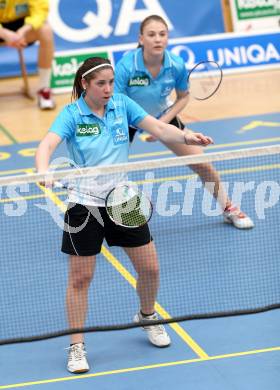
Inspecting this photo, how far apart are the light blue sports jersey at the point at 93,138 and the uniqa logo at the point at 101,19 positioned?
27.5 ft

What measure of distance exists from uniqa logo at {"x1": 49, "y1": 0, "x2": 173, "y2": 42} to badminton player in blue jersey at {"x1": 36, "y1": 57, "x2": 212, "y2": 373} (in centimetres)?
827

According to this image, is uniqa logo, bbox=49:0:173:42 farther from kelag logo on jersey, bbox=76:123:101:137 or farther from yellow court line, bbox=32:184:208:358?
kelag logo on jersey, bbox=76:123:101:137

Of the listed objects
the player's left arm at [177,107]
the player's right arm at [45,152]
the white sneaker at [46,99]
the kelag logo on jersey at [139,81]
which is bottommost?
the white sneaker at [46,99]

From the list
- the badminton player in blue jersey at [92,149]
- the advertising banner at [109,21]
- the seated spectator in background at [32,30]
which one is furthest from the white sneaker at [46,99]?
the badminton player in blue jersey at [92,149]

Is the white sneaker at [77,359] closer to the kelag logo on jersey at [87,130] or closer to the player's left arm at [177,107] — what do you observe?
the kelag logo on jersey at [87,130]

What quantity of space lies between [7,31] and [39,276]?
533 centimetres

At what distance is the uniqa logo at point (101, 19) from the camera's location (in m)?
14.2

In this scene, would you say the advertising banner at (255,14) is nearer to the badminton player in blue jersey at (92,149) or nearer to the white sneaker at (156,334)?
the badminton player in blue jersey at (92,149)

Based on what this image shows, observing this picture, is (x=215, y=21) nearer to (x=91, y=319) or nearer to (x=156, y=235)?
(x=156, y=235)

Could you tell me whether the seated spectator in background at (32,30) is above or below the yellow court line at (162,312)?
above

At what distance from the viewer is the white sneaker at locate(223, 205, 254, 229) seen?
833 centimetres

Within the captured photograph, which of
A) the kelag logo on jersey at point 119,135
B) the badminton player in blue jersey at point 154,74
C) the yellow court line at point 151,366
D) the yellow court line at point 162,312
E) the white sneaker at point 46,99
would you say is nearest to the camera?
the yellow court line at point 151,366

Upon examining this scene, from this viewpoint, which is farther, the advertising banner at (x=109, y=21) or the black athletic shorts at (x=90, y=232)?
the advertising banner at (x=109, y=21)

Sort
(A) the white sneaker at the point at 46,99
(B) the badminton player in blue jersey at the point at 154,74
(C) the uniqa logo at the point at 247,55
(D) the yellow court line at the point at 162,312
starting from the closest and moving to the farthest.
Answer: (D) the yellow court line at the point at 162,312, (B) the badminton player in blue jersey at the point at 154,74, (A) the white sneaker at the point at 46,99, (C) the uniqa logo at the point at 247,55
